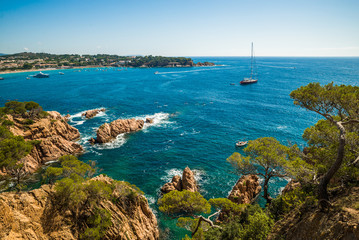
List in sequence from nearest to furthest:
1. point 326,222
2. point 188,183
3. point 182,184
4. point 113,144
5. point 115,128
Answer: point 326,222 → point 188,183 → point 182,184 → point 113,144 → point 115,128

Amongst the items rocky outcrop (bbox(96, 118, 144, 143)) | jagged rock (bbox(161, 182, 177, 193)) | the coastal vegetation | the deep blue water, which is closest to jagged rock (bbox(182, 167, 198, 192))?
jagged rock (bbox(161, 182, 177, 193))

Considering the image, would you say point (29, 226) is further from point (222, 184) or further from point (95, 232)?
point (222, 184)

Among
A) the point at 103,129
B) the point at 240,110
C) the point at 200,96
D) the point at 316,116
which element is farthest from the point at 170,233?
the point at 200,96

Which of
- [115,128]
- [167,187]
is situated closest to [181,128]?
[115,128]

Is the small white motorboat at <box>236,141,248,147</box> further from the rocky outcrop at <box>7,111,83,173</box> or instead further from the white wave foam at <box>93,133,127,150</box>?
the rocky outcrop at <box>7,111,83,173</box>

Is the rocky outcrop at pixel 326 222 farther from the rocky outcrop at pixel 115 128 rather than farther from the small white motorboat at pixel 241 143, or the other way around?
the rocky outcrop at pixel 115 128

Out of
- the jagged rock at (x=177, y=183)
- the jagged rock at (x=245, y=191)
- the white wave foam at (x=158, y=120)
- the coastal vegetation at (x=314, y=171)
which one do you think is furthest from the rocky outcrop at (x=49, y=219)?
the white wave foam at (x=158, y=120)

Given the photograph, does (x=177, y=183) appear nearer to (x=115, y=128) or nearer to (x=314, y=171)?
(x=314, y=171)

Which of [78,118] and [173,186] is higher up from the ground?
[78,118]
